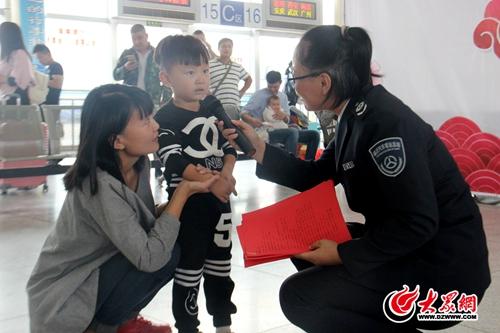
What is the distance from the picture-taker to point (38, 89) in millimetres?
5133

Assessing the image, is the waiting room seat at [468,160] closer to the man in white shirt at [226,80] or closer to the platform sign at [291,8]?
the man in white shirt at [226,80]

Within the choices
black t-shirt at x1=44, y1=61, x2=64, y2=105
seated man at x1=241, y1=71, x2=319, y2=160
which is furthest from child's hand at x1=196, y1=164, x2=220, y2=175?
black t-shirt at x1=44, y1=61, x2=64, y2=105

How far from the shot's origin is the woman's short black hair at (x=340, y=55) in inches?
54.8

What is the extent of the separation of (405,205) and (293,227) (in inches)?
12.9

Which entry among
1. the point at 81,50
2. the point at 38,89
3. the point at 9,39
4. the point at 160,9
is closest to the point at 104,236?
the point at 9,39

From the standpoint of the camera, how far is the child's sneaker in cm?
160

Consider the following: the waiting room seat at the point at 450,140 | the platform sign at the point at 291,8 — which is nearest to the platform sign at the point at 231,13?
the platform sign at the point at 291,8

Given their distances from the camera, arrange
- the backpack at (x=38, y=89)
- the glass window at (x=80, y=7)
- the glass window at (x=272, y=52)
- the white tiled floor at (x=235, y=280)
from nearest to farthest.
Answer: the white tiled floor at (x=235, y=280) → the backpack at (x=38, y=89) → the glass window at (x=80, y=7) → the glass window at (x=272, y=52)

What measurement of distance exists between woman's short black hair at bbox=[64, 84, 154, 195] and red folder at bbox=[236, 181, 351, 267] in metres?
0.39

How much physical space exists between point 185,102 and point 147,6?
7041mm

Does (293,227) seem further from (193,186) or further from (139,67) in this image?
(139,67)

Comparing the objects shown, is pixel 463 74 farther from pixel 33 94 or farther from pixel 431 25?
pixel 33 94

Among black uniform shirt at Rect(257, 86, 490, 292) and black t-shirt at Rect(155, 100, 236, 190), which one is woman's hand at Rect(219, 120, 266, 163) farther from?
black uniform shirt at Rect(257, 86, 490, 292)

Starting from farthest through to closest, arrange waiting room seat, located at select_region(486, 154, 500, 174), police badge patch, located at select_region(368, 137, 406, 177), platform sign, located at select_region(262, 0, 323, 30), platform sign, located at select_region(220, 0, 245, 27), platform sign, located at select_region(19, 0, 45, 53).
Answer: platform sign, located at select_region(262, 0, 323, 30)
platform sign, located at select_region(220, 0, 245, 27)
platform sign, located at select_region(19, 0, 45, 53)
waiting room seat, located at select_region(486, 154, 500, 174)
police badge patch, located at select_region(368, 137, 406, 177)
